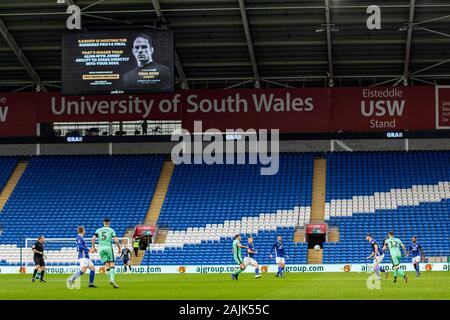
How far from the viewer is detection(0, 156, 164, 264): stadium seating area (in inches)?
1948

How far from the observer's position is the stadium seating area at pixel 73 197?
49.5 meters

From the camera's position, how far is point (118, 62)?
42.2 meters

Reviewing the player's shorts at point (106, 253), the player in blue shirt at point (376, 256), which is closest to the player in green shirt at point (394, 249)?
the player in blue shirt at point (376, 256)

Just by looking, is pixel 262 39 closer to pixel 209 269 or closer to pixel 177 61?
pixel 177 61

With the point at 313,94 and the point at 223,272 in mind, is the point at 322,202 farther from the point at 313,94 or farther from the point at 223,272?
the point at 223,272

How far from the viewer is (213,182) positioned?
5366 cm

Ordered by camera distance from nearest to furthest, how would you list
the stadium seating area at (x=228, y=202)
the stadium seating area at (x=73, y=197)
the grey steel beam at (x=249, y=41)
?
the grey steel beam at (x=249, y=41), the stadium seating area at (x=228, y=202), the stadium seating area at (x=73, y=197)

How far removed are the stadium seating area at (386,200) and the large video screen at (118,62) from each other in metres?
13.3

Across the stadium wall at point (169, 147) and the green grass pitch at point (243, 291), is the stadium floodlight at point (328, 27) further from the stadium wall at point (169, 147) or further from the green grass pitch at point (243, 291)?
the green grass pitch at point (243, 291)

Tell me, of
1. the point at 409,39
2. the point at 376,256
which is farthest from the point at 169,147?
the point at 376,256

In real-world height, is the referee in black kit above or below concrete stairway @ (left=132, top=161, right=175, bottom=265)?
below

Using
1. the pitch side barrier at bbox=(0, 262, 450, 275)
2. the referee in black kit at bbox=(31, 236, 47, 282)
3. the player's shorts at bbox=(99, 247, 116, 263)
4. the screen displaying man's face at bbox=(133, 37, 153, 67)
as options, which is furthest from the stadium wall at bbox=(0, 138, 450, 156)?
the player's shorts at bbox=(99, 247, 116, 263)

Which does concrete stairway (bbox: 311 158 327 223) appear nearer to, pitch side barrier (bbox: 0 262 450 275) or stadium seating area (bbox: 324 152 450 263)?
stadium seating area (bbox: 324 152 450 263)

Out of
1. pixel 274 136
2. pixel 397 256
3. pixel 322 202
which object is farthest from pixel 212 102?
pixel 397 256
